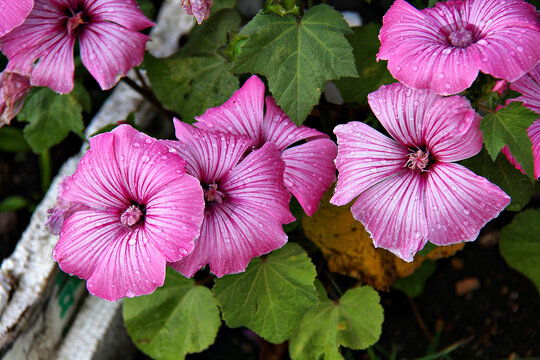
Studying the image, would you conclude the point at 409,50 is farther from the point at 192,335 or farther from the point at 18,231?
the point at 18,231

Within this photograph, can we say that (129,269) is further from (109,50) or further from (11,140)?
(11,140)

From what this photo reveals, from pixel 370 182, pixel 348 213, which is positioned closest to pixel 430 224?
pixel 370 182

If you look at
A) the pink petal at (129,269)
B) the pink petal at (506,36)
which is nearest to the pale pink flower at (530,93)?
the pink petal at (506,36)

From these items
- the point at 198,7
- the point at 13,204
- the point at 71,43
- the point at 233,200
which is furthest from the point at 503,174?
the point at 13,204

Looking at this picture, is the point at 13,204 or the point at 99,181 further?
the point at 13,204

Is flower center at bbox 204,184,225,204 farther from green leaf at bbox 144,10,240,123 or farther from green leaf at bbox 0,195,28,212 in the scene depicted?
green leaf at bbox 0,195,28,212
